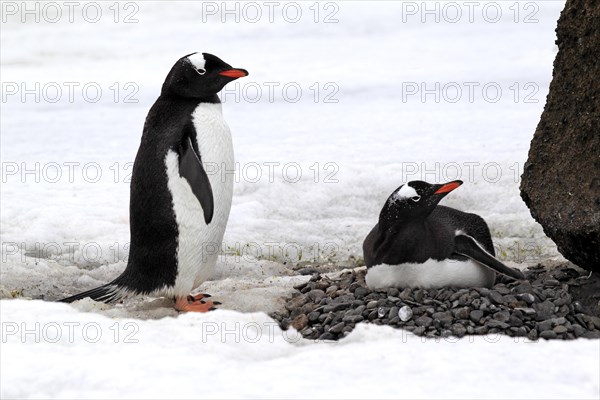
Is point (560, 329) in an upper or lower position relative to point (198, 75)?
lower

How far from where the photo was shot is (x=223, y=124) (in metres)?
5.95

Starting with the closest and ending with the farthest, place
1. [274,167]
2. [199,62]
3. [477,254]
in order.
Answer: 1. [477,254]
2. [199,62]
3. [274,167]

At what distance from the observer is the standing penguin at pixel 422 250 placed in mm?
5691

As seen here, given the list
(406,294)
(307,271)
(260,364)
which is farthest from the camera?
(307,271)

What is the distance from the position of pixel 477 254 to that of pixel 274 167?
14.5 ft

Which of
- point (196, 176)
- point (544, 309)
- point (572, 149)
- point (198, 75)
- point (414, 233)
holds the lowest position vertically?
point (544, 309)

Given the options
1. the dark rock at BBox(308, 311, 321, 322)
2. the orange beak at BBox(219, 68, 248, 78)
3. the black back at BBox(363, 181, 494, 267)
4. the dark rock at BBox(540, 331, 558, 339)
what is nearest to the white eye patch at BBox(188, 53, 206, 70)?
the orange beak at BBox(219, 68, 248, 78)

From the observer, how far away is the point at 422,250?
18.6 feet

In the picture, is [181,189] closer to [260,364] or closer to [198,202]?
[198,202]

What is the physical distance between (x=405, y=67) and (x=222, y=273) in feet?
31.8

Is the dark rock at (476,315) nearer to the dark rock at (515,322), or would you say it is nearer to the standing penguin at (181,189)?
the dark rock at (515,322)

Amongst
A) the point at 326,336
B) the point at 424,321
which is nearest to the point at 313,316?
the point at 326,336

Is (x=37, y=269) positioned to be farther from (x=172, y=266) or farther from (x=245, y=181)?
(x=245, y=181)

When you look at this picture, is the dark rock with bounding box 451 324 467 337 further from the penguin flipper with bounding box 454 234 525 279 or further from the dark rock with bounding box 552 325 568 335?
the penguin flipper with bounding box 454 234 525 279
